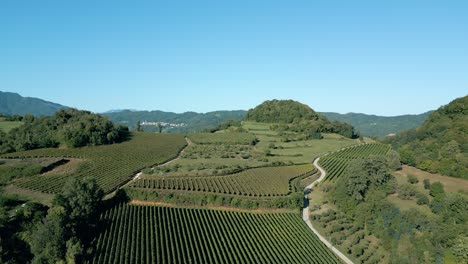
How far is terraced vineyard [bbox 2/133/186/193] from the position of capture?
5359 centimetres

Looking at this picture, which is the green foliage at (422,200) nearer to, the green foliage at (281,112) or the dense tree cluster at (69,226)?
the dense tree cluster at (69,226)

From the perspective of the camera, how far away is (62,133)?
7756 cm

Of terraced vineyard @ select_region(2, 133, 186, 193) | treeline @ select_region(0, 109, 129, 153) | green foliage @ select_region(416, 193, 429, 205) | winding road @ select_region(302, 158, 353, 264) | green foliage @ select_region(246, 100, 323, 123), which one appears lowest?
winding road @ select_region(302, 158, 353, 264)

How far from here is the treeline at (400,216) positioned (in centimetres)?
4222

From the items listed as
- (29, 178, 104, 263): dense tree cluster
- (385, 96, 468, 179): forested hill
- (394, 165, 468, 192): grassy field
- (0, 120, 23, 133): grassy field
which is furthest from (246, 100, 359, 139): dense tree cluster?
(29, 178, 104, 263): dense tree cluster

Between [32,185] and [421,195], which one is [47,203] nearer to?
[32,185]

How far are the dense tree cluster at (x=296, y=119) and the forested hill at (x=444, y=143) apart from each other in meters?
43.0

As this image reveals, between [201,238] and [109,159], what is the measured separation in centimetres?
3775

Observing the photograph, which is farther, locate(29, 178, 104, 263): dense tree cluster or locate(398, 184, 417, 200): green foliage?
locate(398, 184, 417, 200): green foliage

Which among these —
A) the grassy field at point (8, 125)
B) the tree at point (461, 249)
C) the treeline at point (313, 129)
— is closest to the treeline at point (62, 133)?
the grassy field at point (8, 125)

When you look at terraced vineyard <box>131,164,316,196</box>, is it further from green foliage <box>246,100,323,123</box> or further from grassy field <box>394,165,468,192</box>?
green foliage <box>246,100,323,123</box>

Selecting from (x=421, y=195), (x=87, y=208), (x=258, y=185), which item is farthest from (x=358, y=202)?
(x=87, y=208)

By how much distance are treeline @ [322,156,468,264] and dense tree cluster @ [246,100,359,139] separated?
60088 millimetres

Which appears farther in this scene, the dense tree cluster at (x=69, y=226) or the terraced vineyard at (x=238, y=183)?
the terraced vineyard at (x=238, y=183)
